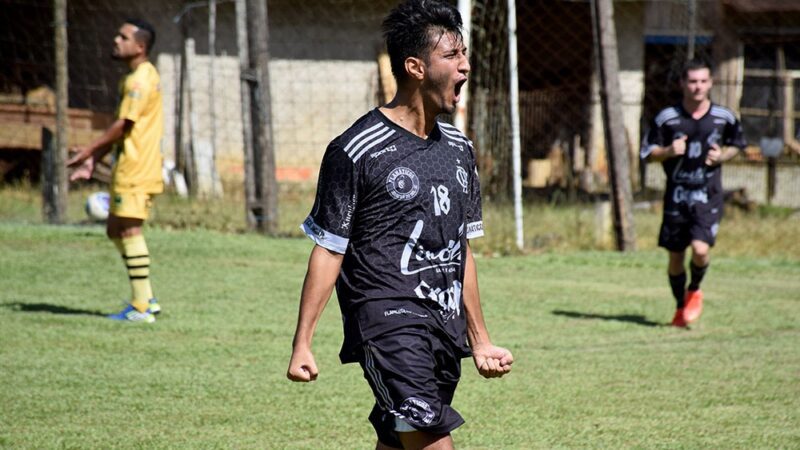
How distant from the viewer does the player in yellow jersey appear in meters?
8.46

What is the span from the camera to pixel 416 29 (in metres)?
3.97

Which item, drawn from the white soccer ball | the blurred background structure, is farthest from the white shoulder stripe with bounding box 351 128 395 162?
the blurred background structure

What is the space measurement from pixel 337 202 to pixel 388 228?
19 cm

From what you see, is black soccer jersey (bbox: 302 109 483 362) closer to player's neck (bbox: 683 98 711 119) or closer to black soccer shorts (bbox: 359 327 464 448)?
black soccer shorts (bbox: 359 327 464 448)

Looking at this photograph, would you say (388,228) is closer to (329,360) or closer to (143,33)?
(329,360)

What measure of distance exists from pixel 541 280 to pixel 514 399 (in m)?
4.98

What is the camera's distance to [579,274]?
11.9 meters

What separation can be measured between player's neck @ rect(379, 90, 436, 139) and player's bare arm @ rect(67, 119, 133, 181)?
15.8 feet

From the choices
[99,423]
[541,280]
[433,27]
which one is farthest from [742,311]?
[433,27]

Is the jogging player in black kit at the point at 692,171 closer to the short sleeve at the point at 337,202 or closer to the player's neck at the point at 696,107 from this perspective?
the player's neck at the point at 696,107

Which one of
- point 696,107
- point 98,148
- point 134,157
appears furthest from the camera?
point 696,107

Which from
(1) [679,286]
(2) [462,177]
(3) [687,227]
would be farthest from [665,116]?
(2) [462,177]

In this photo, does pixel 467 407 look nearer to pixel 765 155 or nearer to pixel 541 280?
pixel 541 280

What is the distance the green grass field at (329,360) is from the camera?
225 inches
